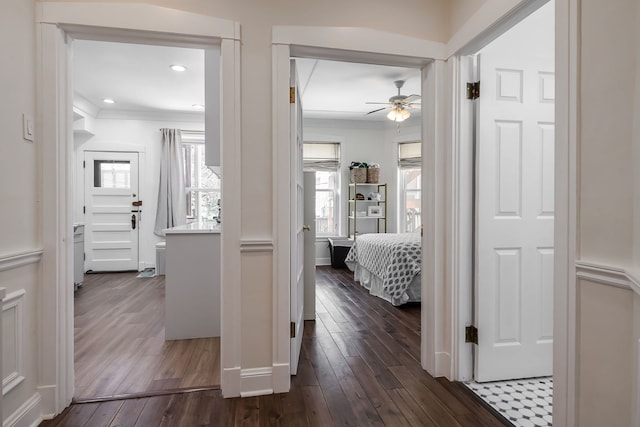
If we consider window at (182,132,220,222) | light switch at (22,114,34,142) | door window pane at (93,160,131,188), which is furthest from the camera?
window at (182,132,220,222)

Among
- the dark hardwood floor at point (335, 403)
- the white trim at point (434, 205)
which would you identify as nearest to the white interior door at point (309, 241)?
the dark hardwood floor at point (335, 403)

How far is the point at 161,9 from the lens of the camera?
5.91 ft

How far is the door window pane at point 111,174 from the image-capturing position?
5551 millimetres

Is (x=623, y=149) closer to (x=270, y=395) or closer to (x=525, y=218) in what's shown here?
(x=525, y=218)

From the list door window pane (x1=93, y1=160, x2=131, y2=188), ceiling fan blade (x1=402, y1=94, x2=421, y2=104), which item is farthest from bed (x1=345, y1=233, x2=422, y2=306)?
door window pane (x1=93, y1=160, x2=131, y2=188)

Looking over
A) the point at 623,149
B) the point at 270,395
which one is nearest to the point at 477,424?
the point at 270,395

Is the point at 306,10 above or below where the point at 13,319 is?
above

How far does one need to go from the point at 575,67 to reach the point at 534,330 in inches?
62.5

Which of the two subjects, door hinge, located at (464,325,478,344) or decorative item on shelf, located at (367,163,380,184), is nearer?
Result: door hinge, located at (464,325,478,344)

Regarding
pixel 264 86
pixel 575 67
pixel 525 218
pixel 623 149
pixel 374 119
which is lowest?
pixel 525 218

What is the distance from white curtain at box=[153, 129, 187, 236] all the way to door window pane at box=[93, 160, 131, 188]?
569 mm

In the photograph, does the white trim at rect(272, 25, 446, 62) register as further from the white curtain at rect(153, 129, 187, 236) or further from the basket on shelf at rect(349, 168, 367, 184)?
the white curtain at rect(153, 129, 187, 236)

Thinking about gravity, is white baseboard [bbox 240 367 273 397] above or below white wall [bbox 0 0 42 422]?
below

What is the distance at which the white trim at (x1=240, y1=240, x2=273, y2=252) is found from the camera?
1.92 m
